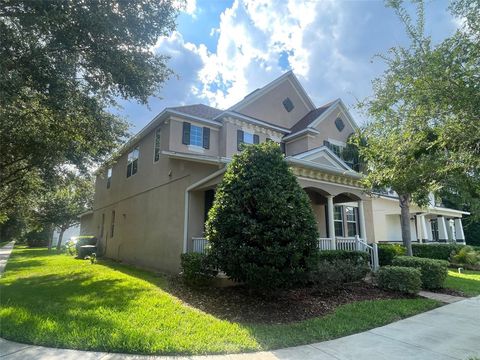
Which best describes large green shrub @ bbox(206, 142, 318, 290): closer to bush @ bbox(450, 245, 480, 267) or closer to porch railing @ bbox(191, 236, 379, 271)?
porch railing @ bbox(191, 236, 379, 271)

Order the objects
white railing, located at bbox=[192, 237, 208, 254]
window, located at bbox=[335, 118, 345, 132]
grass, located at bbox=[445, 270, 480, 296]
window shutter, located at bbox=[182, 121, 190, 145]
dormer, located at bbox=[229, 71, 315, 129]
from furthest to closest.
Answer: window, located at bbox=[335, 118, 345, 132], dormer, located at bbox=[229, 71, 315, 129], window shutter, located at bbox=[182, 121, 190, 145], white railing, located at bbox=[192, 237, 208, 254], grass, located at bbox=[445, 270, 480, 296]

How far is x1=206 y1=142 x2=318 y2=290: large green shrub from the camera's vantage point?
666 centimetres

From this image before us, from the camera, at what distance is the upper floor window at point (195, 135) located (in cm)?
1482

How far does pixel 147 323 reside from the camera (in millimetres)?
5793

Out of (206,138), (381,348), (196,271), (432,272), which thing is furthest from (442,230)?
(381,348)

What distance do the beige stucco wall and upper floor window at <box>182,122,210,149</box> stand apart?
246cm

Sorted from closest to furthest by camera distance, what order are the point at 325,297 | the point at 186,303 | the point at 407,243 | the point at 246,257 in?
1. the point at 246,257
2. the point at 186,303
3. the point at 325,297
4. the point at 407,243

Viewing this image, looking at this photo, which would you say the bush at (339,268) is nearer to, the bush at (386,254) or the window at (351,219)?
the bush at (386,254)

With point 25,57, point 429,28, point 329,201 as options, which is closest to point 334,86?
point 329,201

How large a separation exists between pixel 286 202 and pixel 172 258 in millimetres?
6622

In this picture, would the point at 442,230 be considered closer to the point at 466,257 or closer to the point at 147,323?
the point at 466,257

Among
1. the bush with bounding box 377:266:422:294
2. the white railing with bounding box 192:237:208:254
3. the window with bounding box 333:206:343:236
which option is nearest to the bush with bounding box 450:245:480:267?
the window with bounding box 333:206:343:236

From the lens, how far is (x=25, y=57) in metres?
8.09

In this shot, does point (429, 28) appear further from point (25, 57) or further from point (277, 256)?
point (25, 57)
